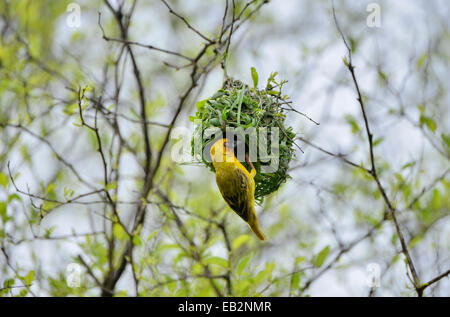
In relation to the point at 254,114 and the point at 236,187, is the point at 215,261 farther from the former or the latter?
the point at 254,114

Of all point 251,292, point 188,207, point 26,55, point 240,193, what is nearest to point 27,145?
point 26,55

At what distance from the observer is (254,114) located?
2379 millimetres

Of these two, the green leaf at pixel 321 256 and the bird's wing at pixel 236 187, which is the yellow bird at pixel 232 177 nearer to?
the bird's wing at pixel 236 187

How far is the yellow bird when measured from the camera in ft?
7.45

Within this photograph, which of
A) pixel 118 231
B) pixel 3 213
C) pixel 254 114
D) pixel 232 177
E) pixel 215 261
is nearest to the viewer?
pixel 232 177

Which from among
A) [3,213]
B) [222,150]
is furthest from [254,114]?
[3,213]

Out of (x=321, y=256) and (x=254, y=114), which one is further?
(x=321, y=256)

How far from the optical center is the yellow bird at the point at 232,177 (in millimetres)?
2270

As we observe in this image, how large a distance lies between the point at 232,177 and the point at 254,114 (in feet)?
1.10

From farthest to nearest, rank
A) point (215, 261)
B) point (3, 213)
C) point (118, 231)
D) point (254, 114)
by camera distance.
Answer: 1. point (118, 231)
2. point (3, 213)
3. point (215, 261)
4. point (254, 114)

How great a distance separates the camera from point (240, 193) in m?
2.28

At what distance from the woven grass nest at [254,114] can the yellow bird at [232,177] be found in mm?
102

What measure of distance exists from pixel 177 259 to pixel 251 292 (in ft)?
1.86
